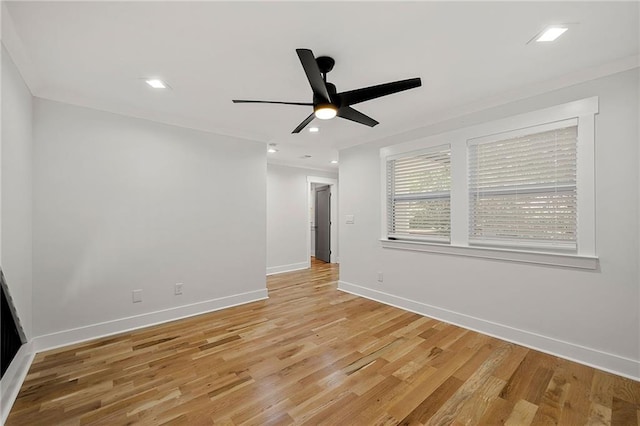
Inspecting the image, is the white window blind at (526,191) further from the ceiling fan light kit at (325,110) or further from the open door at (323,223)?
the open door at (323,223)

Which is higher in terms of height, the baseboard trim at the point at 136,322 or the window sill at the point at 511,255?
the window sill at the point at 511,255

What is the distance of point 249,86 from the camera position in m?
2.46

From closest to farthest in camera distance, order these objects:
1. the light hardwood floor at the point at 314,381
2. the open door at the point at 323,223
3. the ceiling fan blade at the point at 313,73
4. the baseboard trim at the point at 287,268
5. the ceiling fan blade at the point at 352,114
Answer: the ceiling fan blade at the point at 313,73 → the light hardwood floor at the point at 314,381 → the ceiling fan blade at the point at 352,114 → the baseboard trim at the point at 287,268 → the open door at the point at 323,223

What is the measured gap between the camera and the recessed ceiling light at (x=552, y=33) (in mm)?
1715

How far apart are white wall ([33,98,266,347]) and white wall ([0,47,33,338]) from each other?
0.16 meters

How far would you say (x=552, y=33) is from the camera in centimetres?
176

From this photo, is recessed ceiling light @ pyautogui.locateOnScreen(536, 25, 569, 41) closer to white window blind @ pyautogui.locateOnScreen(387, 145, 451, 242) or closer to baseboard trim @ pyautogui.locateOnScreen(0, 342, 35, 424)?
white window blind @ pyautogui.locateOnScreen(387, 145, 451, 242)

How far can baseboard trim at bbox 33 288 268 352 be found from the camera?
2.55 m

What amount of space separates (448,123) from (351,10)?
2103 mm

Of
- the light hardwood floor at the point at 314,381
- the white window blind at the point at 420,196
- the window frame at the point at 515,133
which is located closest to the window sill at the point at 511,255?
the window frame at the point at 515,133

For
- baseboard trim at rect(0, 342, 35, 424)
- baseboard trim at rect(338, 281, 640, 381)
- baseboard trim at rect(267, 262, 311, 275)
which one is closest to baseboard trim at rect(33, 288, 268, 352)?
baseboard trim at rect(0, 342, 35, 424)

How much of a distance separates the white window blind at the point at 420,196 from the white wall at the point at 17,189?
3803 millimetres

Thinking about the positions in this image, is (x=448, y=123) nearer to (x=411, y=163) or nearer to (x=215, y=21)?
(x=411, y=163)

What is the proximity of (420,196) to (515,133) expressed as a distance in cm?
121
